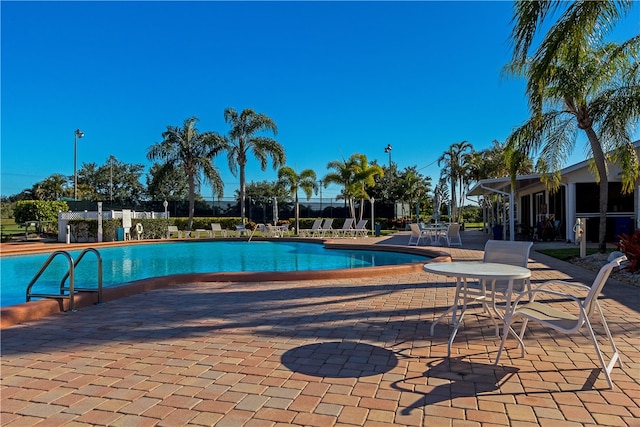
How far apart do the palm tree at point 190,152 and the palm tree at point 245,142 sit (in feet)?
2.64

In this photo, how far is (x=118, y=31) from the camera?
42.9 ft

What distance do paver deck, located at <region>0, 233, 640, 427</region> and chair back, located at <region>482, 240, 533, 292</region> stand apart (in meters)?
0.47

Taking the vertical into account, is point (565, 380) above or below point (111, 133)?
below

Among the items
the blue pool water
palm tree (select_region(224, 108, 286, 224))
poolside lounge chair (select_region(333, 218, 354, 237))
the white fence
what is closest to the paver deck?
the blue pool water

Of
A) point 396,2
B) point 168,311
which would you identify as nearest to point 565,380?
point 168,311

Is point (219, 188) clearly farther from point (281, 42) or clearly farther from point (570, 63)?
point (570, 63)

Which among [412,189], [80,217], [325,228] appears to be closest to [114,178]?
[80,217]

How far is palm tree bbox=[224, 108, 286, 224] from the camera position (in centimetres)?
2258

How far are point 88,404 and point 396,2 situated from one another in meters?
12.3

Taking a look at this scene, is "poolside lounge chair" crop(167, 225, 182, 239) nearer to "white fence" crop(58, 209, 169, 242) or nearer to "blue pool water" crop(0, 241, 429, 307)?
"white fence" crop(58, 209, 169, 242)

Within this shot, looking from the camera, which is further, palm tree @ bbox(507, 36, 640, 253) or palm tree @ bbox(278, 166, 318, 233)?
palm tree @ bbox(278, 166, 318, 233)

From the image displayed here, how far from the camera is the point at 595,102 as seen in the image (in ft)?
29.9

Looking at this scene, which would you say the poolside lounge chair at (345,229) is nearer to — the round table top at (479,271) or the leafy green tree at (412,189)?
the leafy green tree at (412,189)

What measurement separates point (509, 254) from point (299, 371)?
255 centimetres
